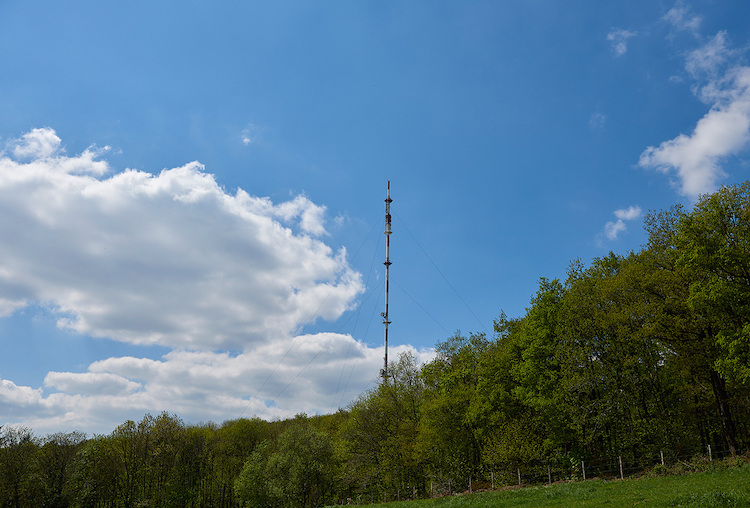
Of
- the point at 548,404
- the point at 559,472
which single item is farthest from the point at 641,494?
the point at 559,472

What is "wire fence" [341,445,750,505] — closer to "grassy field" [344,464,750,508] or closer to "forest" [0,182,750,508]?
"forest" [0,182,750,508]

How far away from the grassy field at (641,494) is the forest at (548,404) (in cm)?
728

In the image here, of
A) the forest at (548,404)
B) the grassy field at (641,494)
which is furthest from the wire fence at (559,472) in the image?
the grassy field at (641,494)

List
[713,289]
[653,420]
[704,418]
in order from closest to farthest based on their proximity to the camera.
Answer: [713,289] < [653,420] < [704,418]

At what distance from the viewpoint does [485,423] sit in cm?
4638

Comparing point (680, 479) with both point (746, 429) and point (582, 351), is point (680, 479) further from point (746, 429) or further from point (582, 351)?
point (746, 429)

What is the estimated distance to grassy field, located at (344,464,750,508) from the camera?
18.3m

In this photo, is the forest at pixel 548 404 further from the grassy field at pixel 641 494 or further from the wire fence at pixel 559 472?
the grassy field at pixel 641 494

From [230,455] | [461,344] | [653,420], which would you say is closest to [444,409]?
[461,344]

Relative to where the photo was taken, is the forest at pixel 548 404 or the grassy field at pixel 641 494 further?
the forest at pixel 548 404

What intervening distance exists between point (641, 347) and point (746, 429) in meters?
19.3

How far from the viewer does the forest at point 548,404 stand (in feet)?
105

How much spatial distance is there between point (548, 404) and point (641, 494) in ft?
54.0

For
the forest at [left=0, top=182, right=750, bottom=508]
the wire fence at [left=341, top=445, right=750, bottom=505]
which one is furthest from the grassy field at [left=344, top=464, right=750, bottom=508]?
the forest at [left=0, top=182, right=750, bottom=508]
